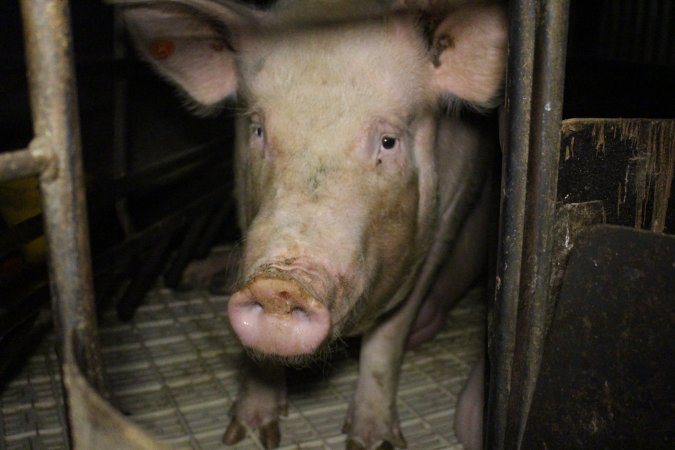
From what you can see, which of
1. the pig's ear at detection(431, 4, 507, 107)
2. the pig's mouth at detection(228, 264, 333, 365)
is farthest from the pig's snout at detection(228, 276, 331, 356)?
the pig's ear at detection(431, 4, 507, 107)

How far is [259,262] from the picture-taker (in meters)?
1.86

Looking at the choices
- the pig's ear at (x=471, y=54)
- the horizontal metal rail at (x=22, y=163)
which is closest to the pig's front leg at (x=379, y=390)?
the pig's ear at (x=471, y=54)

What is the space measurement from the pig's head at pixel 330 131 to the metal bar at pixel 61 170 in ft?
1.92

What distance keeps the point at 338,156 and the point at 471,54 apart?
679 mm

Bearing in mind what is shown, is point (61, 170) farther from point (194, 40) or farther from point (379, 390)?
point (379, 390)

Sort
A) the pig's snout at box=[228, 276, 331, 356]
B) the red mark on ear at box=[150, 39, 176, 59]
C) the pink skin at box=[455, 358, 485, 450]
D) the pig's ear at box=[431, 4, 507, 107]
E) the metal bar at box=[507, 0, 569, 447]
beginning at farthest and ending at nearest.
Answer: the red mark on ear at box=[150, 39, 176, 59] → the pink skin at box=[455, 358, 485, 450] → the pig's ear at box=[431, 4, 507, 107] → the pig's snout at box=[228, 276, 331, 356] → the metal bar at box=[507, 0, 569, 447]

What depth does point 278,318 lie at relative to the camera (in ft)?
6.10

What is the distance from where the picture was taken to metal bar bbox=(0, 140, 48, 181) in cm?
114

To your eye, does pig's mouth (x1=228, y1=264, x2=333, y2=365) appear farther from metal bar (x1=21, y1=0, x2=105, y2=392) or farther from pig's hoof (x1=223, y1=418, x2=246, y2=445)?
pig's hoof (x1=223, y1=418, x2=246, y2=445)

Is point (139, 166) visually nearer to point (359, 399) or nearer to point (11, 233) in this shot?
point (11, 233)

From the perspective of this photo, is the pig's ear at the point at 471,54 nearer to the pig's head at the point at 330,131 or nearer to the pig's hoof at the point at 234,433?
the pig's head at the point at 330,131

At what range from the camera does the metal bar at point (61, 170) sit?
116cm

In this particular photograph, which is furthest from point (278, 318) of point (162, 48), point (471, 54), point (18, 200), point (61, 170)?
point (18, 200)

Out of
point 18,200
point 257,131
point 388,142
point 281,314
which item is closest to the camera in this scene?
point 281,314
